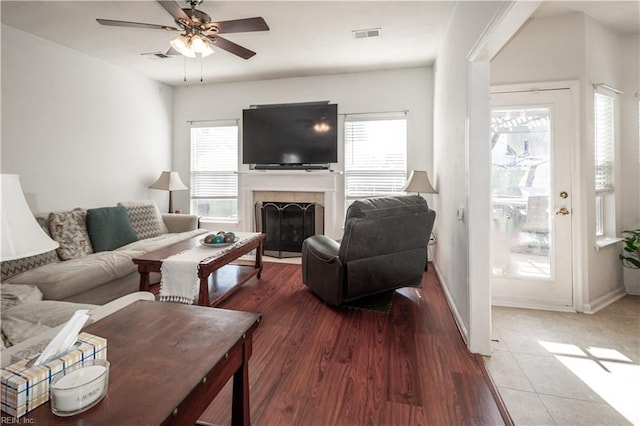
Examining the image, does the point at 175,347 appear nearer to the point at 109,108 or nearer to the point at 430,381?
the point at 430,381

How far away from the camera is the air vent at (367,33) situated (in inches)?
131

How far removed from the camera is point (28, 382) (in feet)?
2.36

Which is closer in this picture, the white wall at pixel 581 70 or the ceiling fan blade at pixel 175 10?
the ceiling fan blade at pixel 175 10

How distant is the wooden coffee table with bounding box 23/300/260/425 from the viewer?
728 millimetres

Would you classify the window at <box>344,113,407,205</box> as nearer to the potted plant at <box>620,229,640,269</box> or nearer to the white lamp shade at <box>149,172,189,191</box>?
the potted plant at <box>620,229,640,269</box>

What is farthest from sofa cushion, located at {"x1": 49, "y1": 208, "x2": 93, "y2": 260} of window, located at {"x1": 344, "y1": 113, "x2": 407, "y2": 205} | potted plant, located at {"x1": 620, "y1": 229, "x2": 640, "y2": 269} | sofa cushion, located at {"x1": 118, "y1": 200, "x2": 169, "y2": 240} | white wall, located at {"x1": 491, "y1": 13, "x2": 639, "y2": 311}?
potted plant, located at {"x1": 620, "y1": 229, "x2": 640, "y2": 269}

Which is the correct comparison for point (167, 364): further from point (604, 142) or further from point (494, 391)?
point (604, 142)

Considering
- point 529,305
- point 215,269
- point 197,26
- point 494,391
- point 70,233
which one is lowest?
point 494,391

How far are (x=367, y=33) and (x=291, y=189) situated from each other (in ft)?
7.80

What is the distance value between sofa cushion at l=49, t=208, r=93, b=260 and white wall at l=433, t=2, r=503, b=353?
147 inches

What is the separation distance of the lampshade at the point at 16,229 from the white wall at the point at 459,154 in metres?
2.23

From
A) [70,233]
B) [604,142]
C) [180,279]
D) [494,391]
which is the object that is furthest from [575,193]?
[70,233]

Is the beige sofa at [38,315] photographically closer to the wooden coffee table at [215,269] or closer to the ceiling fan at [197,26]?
the wooden coffee table at [215,269]

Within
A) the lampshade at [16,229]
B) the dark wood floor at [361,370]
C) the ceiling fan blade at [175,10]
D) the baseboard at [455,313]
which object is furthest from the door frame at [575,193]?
the lampshade at [16,229]
